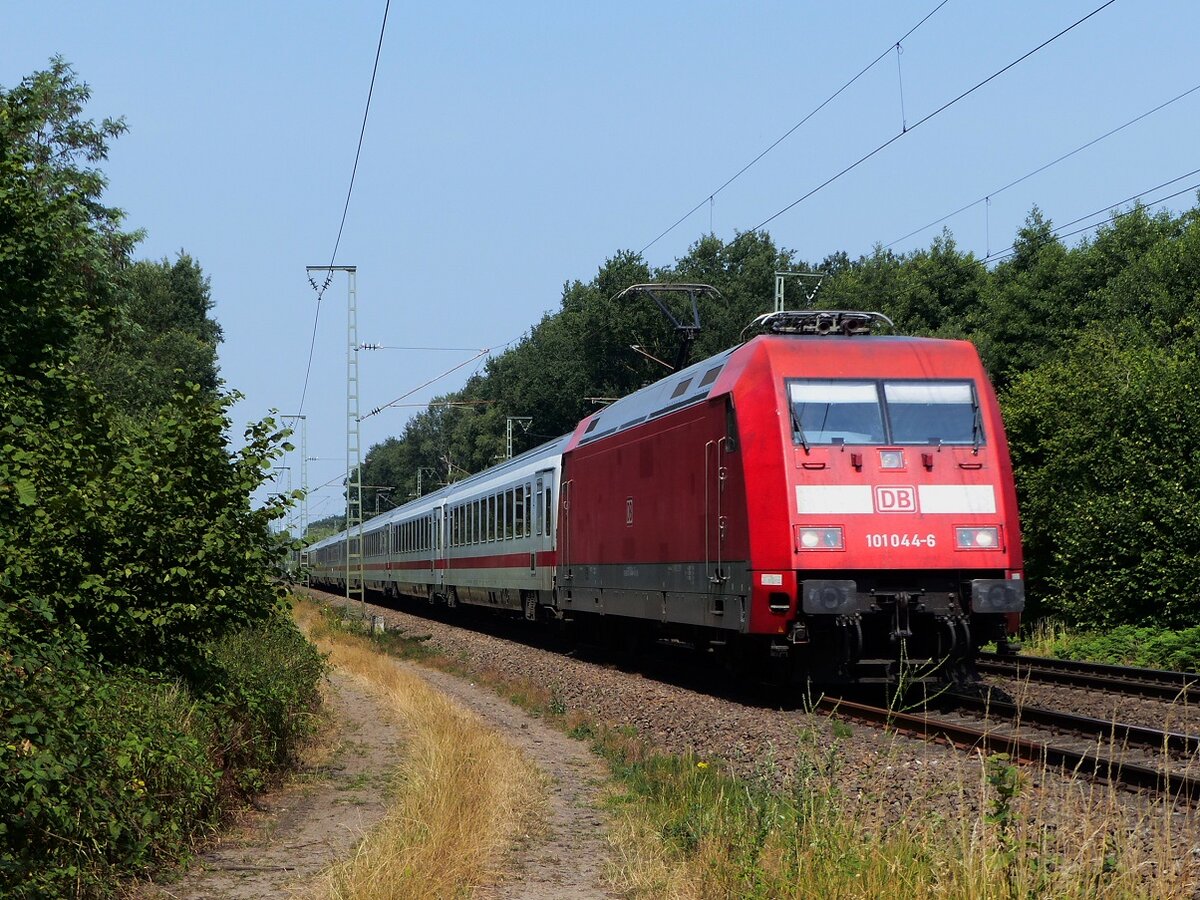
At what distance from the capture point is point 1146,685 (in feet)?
49.7

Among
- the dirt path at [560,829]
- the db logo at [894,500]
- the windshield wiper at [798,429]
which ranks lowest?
the dirt path at [560,829]

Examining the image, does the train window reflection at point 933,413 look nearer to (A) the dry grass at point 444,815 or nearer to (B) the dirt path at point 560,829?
(B) the dirt path at point 560,829

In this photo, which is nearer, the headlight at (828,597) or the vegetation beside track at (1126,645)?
the headlight at (828,597)

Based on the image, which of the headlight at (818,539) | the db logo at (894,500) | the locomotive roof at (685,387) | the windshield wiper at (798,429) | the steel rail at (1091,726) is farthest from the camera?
the locomotive roof at (685,387)

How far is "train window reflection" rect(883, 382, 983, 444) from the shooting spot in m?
13.9

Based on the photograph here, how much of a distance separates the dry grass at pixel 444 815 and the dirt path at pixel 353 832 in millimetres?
149

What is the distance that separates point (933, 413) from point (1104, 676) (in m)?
4.99

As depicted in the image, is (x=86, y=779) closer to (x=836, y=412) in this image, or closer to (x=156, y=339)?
(x=836, y=412)

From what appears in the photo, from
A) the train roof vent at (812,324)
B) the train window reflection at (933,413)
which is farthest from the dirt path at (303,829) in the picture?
the train roof vent at (812,324)

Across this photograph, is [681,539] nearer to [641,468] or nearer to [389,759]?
[641,468]

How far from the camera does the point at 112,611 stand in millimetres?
8578

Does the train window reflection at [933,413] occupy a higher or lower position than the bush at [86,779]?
higher

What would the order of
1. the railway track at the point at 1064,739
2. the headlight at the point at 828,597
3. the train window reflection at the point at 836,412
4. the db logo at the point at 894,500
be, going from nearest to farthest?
the railway track at the point at 1064,739
the headlight at the point at 828,597
the db logo at the point at 894,500
the train window reflection at the point at 836,412

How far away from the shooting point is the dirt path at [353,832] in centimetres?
698
